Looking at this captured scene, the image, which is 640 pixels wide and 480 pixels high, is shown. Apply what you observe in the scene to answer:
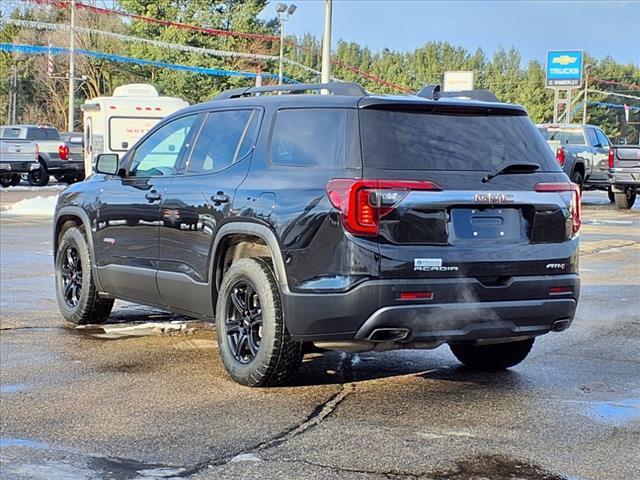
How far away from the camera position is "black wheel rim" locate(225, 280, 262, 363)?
5.85 m

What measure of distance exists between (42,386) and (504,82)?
3457 inches

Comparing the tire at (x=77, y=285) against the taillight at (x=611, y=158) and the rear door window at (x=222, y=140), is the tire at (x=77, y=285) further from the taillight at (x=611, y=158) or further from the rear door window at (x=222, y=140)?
the taillight at (x=611, y=158)

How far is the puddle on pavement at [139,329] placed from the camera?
7578mm

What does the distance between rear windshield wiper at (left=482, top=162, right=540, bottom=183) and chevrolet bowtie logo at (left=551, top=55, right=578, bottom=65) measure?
51966 millimetres

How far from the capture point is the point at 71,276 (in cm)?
812

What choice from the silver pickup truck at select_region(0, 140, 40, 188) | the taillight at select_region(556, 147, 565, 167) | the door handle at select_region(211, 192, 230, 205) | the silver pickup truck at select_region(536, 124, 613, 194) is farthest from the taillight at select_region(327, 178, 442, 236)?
→ the silver pickup truck at select_region(0, 140, 40, 188)

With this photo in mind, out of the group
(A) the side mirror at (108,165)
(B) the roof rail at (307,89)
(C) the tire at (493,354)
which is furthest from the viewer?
(A) the side mirror at (108,165)

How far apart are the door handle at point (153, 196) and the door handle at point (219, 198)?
0.75m

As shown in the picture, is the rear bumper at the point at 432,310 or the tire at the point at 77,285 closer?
the rear bumper at the point at 432,310

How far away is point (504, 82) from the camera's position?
90.1 meters

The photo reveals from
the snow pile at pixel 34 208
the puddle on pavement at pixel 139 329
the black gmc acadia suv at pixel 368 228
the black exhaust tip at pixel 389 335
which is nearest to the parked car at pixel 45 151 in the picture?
the snow pile at pixel 34 208

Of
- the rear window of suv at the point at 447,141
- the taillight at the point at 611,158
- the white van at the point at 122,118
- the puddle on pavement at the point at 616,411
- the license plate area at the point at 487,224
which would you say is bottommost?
the puddle on pavement at the point at 616,411

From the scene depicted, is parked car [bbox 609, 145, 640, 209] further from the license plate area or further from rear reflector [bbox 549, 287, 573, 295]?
the license plate area

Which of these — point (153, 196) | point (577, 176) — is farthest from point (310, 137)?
point (577, 176)
